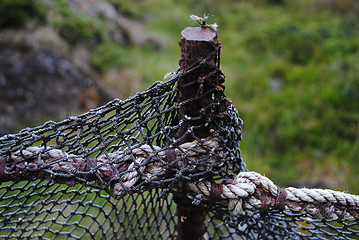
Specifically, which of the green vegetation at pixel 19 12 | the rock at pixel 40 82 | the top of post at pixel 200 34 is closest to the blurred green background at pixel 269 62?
the green vegetation at pixel 19 12

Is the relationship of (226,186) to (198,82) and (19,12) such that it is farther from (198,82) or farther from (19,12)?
(19,12)

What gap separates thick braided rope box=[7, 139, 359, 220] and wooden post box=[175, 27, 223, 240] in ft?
0.21

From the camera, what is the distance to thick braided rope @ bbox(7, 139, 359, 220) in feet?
3.86

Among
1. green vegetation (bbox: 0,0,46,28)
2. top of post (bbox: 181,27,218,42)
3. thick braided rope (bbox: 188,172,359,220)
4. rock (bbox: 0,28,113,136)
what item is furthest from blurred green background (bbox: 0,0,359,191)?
top of post (bbox: 181,27,218,42)

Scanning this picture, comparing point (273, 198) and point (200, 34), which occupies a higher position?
point (200, 34)

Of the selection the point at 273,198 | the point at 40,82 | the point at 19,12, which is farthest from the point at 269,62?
the point at 273,198

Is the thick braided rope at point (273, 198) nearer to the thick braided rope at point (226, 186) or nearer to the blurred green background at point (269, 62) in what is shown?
the thick braided rope at point (226, 186)

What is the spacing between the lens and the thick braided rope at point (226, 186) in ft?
3.86

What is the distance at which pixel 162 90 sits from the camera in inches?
51.4

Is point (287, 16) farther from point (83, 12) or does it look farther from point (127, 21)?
point (83, 12)

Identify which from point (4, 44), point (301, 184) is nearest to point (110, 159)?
point (301, 184)

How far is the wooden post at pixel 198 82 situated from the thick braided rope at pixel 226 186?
64 mm

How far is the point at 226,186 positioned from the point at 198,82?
0.37 metres

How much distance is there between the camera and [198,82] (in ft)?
3.75
